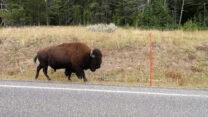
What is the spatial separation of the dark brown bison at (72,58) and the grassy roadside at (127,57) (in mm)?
926

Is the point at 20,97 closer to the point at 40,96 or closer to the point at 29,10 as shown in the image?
the point at 40,96

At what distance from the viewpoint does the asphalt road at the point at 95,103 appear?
432cm

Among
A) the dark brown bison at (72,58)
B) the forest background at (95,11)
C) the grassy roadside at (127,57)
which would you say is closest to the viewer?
the dark brown bison at (72,58)

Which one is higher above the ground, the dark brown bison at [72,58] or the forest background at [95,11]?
the forest background at [95,11]

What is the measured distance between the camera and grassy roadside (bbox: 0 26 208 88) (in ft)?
34.5

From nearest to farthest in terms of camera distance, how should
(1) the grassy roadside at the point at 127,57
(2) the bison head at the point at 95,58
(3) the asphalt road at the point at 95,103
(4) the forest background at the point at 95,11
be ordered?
(3) the asphalt road at the point at 95,103 < (2) the bison head at the point at 95,58 < (1) the grassy roadside at the point at 127,57 < (4) the forest background at the point at 95,11

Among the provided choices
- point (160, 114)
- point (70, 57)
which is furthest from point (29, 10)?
point (160, 114)

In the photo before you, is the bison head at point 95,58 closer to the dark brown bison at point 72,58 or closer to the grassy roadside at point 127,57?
the dark brown bison at point 72,58

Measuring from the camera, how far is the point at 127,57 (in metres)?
12.8

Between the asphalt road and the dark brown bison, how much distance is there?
250 centimetres

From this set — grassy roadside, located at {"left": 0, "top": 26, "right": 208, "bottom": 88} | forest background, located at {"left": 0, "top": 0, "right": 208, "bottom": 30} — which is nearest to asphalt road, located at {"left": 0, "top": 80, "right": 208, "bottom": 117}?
grassy roadside, located at {"left": 0, "top": 26, "right": 208, "bottom": 88}

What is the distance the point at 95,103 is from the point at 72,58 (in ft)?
13.9

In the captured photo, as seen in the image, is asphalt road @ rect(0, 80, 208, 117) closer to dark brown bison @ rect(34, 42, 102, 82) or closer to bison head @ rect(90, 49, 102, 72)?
bison head @ rect(90, 49, 102, 72)

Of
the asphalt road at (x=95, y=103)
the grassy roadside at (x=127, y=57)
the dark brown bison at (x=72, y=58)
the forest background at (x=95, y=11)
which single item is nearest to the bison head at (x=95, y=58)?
the dark brown bison at (x=72, y=58)
